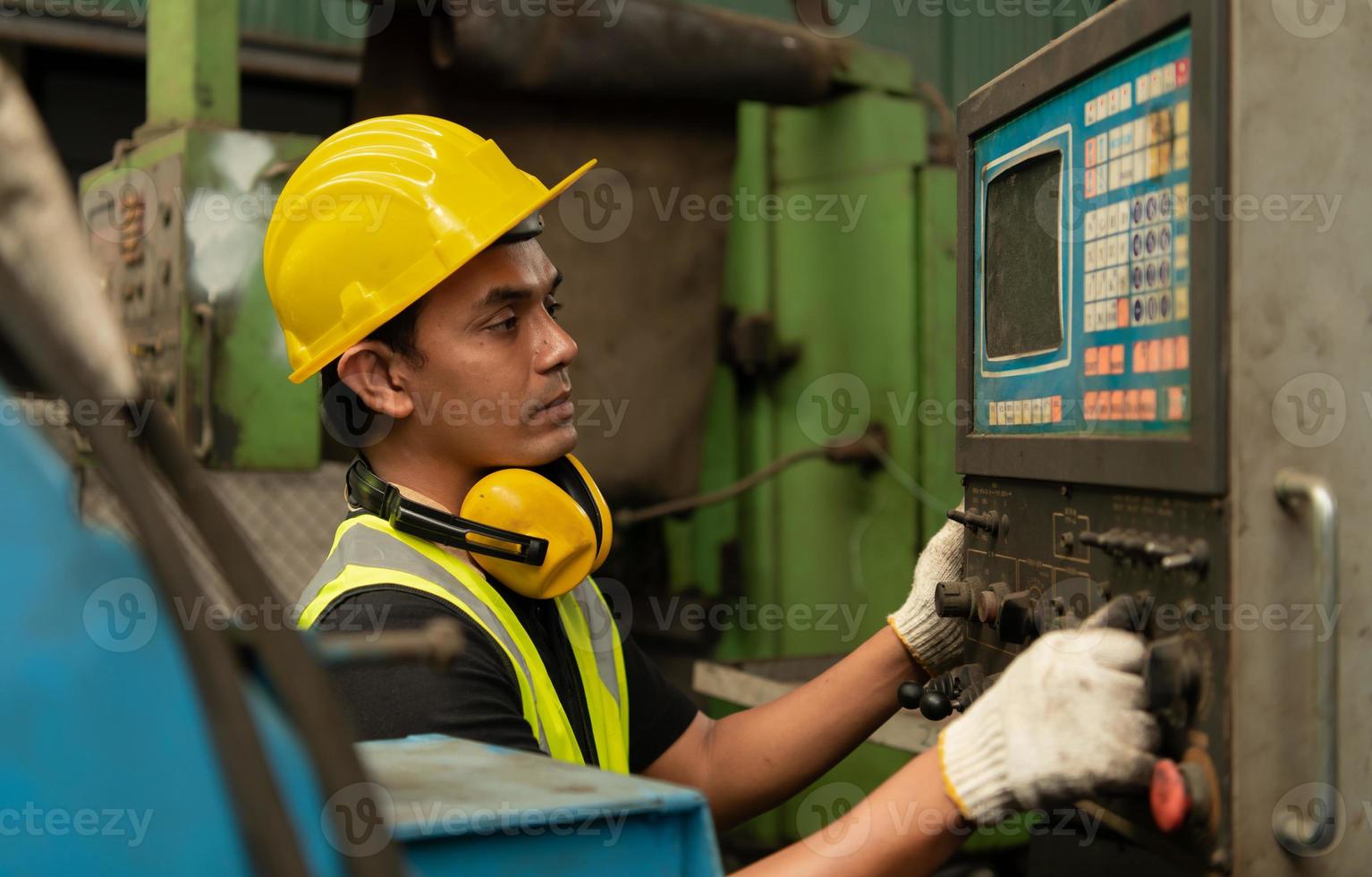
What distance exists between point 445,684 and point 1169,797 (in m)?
0.61

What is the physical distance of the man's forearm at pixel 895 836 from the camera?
975 millimetres

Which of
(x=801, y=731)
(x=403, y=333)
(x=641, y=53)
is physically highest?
(x=641, y=53)

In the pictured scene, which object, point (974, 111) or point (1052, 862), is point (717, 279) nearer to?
point (974, 111)

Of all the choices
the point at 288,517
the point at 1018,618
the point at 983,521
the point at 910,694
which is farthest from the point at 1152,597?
the point at 288,517

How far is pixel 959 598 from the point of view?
3.99 ft

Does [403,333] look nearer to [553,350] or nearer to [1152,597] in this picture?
[553,350]

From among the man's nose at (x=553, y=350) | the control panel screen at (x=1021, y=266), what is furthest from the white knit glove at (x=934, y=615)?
the man's nose at (x=553, y=350)

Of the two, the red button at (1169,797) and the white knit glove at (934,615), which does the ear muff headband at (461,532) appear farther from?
the red button at (1169,797)

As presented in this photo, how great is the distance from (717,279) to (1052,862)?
172cm

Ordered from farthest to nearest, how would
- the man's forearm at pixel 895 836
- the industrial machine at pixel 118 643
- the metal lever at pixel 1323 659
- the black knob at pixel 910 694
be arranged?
the black knob at pixel 910 694 → the man's forearm at pixel 895 836 → the metal lever at pixel 1323 659 → the industrial machine at pixel 118 643

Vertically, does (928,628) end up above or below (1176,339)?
below

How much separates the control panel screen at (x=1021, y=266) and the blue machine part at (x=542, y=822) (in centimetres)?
54

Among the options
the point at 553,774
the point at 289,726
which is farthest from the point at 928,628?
the point at 289,726

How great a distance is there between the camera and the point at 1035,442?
43.4 inches
